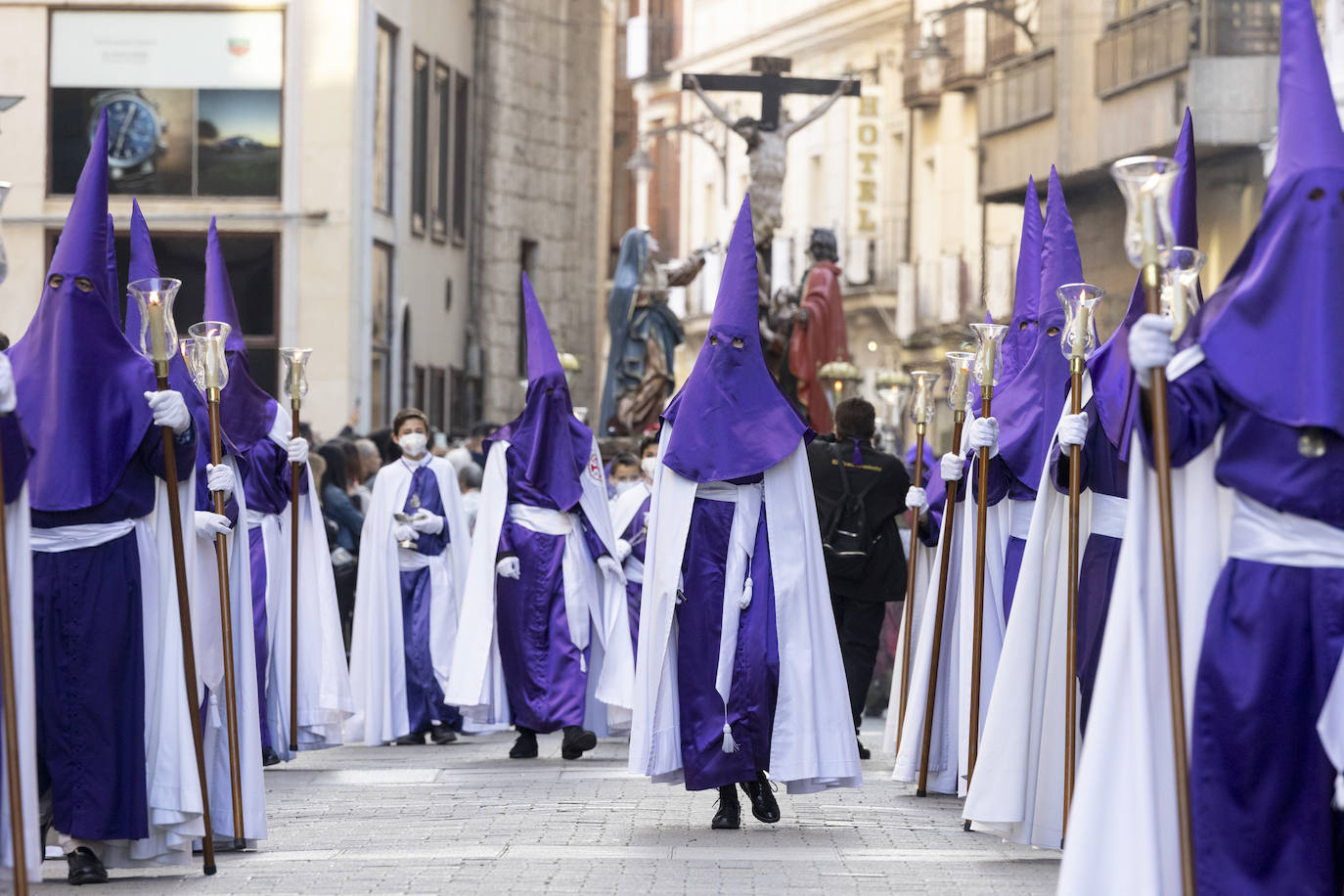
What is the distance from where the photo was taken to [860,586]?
44.7 ft

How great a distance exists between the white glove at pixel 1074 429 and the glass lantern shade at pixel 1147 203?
190cm

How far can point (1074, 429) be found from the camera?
876 cm

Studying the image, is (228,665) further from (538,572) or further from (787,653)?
(538,572)

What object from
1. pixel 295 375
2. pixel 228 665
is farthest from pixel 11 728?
pixel 295 375

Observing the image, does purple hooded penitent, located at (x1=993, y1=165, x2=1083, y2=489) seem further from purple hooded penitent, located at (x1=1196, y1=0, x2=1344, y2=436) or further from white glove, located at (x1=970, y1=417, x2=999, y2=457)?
purple hooded penitent, located at (x1=1196, y1=0, x2=1344, y2=436)

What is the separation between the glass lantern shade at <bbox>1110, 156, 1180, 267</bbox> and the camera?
6773mm

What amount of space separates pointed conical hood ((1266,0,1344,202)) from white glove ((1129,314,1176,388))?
0.56 metres

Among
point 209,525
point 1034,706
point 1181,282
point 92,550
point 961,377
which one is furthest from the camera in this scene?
point 961,377

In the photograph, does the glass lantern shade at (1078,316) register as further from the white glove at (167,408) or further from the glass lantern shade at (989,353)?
the white glove at (167,408)

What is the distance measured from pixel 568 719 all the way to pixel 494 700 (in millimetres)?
729

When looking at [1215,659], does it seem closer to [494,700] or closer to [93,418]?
[93,418]

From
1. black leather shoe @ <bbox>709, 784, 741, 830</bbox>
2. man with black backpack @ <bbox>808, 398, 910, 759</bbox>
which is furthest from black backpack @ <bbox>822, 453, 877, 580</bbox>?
black leather shoe @ <bbox>709, 784, 741, 830</bbox>

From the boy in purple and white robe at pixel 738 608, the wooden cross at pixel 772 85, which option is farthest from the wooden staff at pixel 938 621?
the wooden cross at pixel 772 85

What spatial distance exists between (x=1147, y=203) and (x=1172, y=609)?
3.71ft
